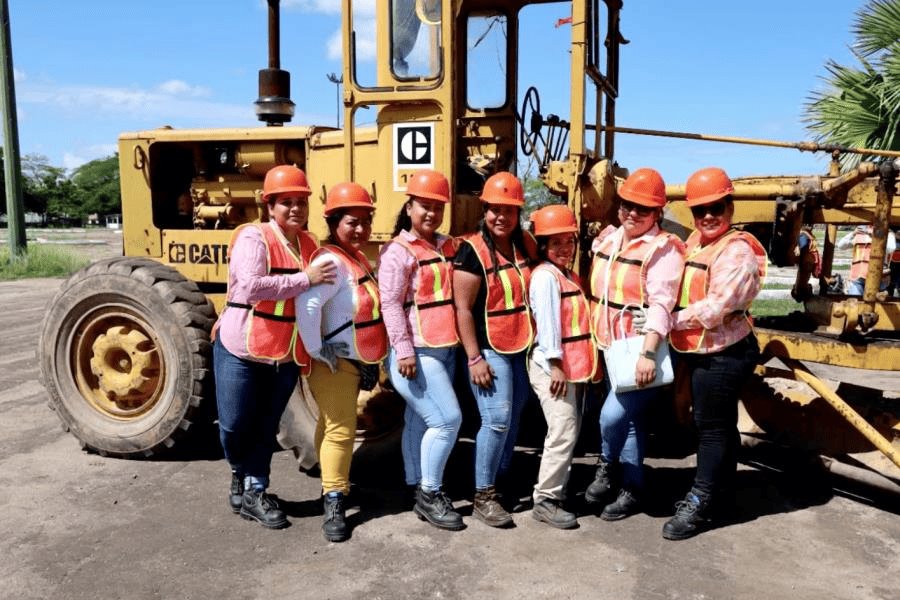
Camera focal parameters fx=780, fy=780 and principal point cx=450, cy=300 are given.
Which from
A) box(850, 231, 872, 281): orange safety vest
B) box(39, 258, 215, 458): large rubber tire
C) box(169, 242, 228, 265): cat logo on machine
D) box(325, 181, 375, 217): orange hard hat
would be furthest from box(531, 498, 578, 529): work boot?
box(850, 231, 872, 281): orange safety vest

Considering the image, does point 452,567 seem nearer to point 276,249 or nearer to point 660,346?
point 660,346

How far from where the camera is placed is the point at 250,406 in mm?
3936

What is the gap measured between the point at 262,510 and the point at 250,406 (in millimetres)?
558

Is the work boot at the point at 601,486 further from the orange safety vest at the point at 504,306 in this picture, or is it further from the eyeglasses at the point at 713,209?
the eyeglasses at the point at 713,209

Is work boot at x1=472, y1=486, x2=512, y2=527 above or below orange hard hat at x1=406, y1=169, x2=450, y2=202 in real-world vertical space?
below

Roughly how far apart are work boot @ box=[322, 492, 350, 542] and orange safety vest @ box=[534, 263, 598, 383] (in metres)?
1.30

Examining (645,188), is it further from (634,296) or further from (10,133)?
(10,133)

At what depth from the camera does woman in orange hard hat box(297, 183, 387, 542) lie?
3770 mm

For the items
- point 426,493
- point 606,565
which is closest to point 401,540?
point 426,493

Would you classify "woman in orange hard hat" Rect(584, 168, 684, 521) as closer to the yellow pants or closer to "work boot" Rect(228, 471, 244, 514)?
the yellow pants

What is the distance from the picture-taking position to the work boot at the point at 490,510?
13.0 ft

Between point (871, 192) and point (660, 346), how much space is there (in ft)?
6.20

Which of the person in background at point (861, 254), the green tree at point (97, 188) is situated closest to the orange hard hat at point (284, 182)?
the person in background at point (861, 254)

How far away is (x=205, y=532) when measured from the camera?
155 inches
